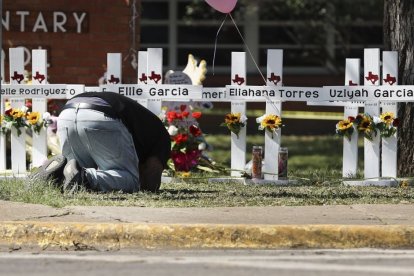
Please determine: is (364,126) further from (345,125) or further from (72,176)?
(72,176)

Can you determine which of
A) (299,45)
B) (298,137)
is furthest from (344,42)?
(298,137)

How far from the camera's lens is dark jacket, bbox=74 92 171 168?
30.3ft

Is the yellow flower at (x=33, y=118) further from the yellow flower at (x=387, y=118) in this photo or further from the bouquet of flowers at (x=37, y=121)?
the yellow flower at (x=387, y=118)

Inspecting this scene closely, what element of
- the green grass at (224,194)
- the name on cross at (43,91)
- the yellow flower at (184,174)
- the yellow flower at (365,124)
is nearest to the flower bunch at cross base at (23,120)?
the name on cross at (43,91)

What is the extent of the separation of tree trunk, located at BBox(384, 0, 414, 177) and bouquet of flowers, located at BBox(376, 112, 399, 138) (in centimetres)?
73

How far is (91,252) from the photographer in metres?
7.58

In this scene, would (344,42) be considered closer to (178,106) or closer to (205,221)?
(178,106)

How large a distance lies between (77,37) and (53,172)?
471cm

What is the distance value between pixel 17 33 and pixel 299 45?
10157 mm

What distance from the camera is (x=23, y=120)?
434 inches

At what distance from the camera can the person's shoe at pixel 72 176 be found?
910 cm

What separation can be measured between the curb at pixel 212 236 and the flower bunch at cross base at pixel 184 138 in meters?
3.57

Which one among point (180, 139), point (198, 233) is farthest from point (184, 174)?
point (198, 233)

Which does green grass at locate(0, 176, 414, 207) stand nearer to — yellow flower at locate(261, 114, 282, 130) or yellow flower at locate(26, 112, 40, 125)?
yellow flower at locate(261, 114, 282, 130)
